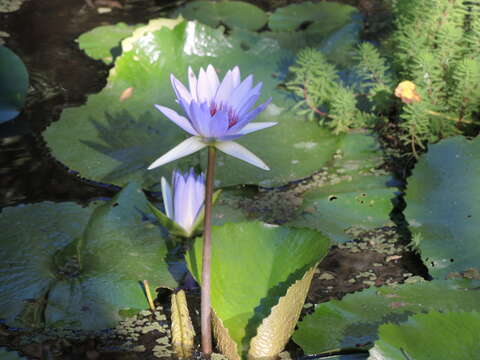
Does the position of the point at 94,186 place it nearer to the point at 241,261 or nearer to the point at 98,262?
the point at 98,262

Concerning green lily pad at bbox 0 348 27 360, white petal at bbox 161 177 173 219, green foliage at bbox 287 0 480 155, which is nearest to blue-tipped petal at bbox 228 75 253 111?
white petal at bbox 161 177 173 219

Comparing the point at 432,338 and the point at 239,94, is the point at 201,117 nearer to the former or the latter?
the point at 239,94

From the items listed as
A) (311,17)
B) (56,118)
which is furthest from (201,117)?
(311,17)

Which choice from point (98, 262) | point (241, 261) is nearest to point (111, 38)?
point (98, 262)

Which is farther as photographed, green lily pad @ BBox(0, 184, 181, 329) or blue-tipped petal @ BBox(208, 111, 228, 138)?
green lily pad @ BBox(0, 184, 181, 329)

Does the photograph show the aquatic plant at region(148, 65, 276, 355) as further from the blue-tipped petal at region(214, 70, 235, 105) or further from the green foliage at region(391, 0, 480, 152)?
the green foliage at region(391, 0, 480, 152)

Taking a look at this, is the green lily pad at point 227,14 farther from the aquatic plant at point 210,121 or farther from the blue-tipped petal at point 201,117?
the blue-tipped petal at point 201,117

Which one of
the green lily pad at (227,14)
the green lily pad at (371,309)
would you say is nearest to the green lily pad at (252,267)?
the green lily pad at (371,309)
